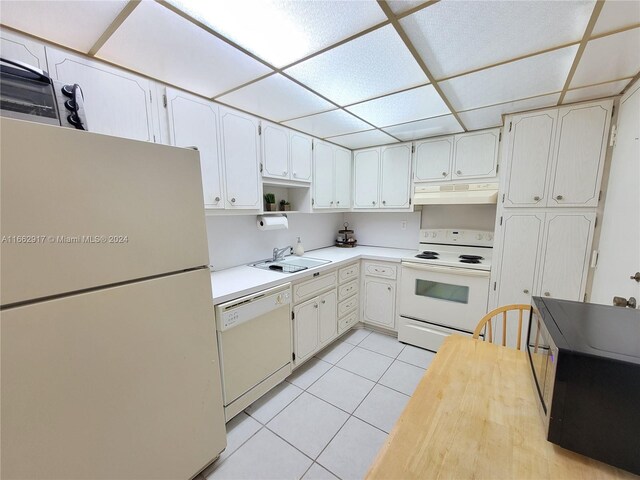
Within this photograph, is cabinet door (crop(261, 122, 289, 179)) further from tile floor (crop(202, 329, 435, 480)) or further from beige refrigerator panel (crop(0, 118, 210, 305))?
tile floor (crop(202, 329, 435, 480))

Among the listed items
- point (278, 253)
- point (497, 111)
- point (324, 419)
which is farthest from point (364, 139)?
point (324, 419)

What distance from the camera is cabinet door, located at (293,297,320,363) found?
217 cm

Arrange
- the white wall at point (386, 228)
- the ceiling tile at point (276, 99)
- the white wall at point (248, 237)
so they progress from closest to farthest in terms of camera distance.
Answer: the ceiling tile at point (276, 99) < the white wall at point (248, 237) < the white wall at point (386, 228)

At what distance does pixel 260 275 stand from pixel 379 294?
57.9 inches

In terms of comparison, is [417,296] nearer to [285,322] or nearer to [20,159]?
[285,322]

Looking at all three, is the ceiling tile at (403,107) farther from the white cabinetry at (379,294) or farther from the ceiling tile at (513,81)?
the white cabinetry at (379,294)

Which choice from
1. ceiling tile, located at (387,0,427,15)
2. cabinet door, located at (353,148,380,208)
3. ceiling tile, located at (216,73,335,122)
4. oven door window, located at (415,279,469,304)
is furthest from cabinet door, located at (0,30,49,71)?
oven door window, located at (415,279,469,304)

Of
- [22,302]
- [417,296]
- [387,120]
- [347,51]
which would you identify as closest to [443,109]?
[387,120]

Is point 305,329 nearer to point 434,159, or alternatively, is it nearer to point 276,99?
point 276,99

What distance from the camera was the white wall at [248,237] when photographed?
2.20m

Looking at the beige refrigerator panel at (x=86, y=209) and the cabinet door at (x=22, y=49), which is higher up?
the cabinet door at (x=22, y=49)

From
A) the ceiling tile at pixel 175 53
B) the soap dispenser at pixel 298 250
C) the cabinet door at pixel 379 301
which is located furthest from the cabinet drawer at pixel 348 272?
the ceiling tile at pixel 175 53

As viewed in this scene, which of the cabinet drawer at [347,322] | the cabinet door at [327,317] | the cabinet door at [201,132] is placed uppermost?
the cabinet door at [201,132]

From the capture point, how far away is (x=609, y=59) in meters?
1.32
